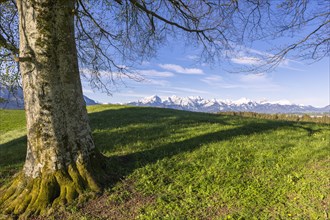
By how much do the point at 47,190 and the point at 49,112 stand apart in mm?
1724

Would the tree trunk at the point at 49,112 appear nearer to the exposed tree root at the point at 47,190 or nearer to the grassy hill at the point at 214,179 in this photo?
the exposed tree root at the point at 47,190

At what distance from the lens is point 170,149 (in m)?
8.90

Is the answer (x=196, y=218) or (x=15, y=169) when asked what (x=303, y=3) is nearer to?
(x=196, y=218)

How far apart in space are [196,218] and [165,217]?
60 centimetres

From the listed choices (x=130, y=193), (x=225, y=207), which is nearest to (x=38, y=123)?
(x=130, y=193)

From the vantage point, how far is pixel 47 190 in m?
5.74

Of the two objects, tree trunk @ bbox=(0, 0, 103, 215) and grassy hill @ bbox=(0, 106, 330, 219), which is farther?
tree trunk @ bbox=(0, 0, 103, 215)

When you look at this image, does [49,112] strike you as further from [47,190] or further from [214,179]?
[214,179]

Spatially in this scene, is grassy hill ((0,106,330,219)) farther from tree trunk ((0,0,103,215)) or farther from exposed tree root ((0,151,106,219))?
tree trunk ((0,0,103,215))

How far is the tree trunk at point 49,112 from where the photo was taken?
19.0 ft

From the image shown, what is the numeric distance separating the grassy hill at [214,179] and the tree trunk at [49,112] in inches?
27.0

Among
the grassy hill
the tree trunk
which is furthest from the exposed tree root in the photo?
the grassy hill

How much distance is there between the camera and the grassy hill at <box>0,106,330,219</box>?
17.4 feet

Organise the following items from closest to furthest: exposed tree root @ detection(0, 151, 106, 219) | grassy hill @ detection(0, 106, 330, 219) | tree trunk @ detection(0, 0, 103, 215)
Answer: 1. grassy hill @ detection(0, 106, 330, 219)
2. exposed tree root @ detection(0, 151, 106, 219)
3. tree trunk @ detection(0, 0, 103, 215)
